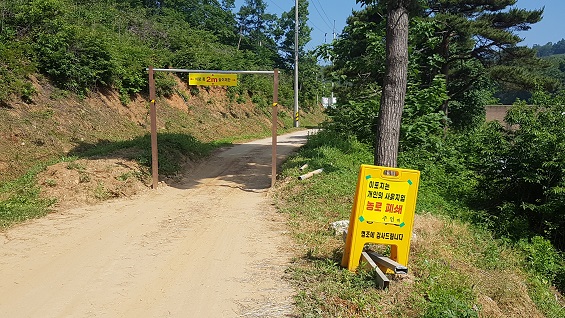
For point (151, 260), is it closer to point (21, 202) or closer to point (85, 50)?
point (21, 202)

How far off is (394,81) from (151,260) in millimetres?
4977

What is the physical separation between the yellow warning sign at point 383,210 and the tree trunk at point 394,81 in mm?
2613

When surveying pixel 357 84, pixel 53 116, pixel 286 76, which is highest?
Result: pixel 286 76

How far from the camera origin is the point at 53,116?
12.7m

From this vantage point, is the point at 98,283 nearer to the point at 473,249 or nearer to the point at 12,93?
the point at 473,249

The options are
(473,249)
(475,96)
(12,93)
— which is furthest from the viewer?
(475,96)

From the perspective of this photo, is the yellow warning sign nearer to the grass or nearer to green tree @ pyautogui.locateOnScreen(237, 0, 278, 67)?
the grass

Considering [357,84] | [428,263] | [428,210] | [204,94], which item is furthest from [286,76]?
[428,263]

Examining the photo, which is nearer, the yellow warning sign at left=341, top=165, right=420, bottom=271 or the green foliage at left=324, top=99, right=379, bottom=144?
the yellow warning sign at left=341, top=165, right=420, bottom=271

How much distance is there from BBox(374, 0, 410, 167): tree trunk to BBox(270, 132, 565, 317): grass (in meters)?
1.25

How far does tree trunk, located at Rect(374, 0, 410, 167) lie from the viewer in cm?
734

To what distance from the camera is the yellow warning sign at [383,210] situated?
15.4 feet

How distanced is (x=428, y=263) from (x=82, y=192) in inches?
258

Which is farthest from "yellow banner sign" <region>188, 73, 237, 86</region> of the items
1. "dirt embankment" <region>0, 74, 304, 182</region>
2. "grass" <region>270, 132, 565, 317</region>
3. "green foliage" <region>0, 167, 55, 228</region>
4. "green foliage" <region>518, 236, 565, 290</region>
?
"green foliage" <region>518, 236, 565, 290</region>
